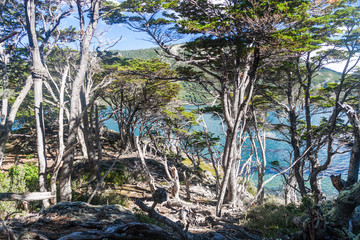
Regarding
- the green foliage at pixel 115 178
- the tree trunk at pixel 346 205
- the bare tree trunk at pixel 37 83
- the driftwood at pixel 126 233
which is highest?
the bare tree trunk at pixel 37 83

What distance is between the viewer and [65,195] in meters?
5.00

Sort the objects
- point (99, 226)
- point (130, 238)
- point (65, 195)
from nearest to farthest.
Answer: point (130, 238)
point (99, 226)
point (65, 195)

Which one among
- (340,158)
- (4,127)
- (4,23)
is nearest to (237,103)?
(4,127)

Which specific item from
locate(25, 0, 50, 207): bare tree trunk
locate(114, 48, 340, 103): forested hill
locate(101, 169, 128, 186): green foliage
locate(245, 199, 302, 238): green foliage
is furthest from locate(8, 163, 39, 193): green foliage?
locate(245, 199, 302, 238): green foliage

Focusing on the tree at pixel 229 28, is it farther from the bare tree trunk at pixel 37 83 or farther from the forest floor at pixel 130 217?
the bare tree trunk at pixel 37 83

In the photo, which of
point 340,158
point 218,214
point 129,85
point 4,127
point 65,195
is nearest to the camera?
Answer: point 65,195

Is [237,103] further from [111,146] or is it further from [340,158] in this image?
[340,158]

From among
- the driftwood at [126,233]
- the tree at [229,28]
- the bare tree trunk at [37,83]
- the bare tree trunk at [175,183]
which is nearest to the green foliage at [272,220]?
the tree at [229,28]

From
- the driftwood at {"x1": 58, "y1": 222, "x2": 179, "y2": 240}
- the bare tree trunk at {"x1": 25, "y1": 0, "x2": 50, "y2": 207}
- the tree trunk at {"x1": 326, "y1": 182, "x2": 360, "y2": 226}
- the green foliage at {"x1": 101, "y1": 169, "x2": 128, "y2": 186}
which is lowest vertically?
the green foliage at {"x1": 101, "y1": 169, "x2": 128, "y2": 186}

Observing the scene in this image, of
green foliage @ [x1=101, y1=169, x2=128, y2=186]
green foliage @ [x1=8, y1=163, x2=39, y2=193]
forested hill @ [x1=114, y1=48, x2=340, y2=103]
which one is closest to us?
green foliage @ [x1=8, y1=163, x2=39, y2=193]

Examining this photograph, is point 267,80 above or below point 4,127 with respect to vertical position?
above

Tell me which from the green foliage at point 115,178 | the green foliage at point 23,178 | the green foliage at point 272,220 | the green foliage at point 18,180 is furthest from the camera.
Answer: the green foliage at point 115,178

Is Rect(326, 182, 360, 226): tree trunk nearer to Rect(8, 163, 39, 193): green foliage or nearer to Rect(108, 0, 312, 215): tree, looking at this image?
Rect(108, 0, 312, 215): tree

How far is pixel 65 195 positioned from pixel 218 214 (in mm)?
3993
